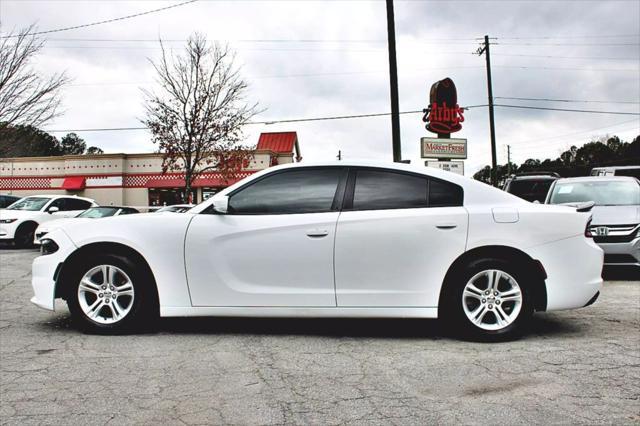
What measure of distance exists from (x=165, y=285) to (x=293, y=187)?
140 centimetres

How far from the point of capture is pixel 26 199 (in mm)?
16469

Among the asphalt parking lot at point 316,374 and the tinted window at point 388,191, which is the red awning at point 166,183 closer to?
the asphalt parking lot at point 316,374

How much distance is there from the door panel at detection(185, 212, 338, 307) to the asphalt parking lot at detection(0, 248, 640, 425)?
0.39 meters

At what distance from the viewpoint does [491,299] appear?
4.52 metres

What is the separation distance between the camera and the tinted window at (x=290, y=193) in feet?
15.4

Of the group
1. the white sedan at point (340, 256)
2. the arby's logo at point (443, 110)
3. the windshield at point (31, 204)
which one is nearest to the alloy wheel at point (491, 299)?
the white sedan at point (340, 256)

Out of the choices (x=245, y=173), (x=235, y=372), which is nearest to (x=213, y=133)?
(x=245, y=173)

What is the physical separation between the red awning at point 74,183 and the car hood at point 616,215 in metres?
33.0

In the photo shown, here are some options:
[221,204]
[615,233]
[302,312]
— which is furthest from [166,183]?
[302,312]

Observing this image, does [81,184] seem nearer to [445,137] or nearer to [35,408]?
[445,137]

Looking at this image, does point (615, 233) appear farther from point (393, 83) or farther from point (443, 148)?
point (393, 83)

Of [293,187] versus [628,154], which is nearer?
[293,187]

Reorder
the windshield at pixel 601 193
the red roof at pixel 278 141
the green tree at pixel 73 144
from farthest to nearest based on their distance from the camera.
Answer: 1. the green tree at pixel 73 144
2. the red roof at pixel 278 141
3. the windshield at pixel 601 193

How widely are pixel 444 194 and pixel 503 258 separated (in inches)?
28.7
